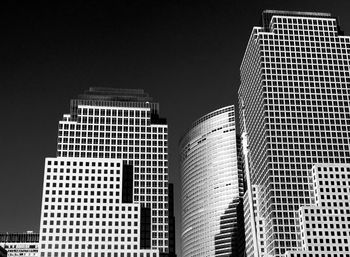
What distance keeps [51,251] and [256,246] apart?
167 meters

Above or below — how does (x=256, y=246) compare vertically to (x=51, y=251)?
below

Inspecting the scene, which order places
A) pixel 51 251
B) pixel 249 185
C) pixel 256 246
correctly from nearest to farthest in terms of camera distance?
pixel 256 246
pixel 249 185
pixel 51 251

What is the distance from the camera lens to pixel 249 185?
47406 mm

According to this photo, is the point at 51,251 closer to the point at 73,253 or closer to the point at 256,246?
the point at 73,253

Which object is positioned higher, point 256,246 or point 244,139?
point 244,139

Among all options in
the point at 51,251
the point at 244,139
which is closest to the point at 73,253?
the point at 51,251

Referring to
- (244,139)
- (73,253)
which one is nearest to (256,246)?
(244,139)

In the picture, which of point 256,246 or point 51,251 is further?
point 51,251

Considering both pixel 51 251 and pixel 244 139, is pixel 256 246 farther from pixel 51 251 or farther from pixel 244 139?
pixel 51 251

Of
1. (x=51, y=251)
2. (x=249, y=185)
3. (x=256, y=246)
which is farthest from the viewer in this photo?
(x=51, y=251)

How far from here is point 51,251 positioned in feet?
652

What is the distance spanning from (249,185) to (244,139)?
4201 millimetres

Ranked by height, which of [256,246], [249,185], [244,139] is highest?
[244,139]

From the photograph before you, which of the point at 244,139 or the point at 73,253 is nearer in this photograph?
the point at 244,139
